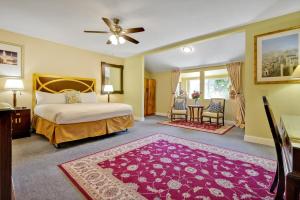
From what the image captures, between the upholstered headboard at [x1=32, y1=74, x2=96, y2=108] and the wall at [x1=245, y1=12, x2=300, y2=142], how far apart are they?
4799 millimetres

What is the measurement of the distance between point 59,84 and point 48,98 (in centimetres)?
70

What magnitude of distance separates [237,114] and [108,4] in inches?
193

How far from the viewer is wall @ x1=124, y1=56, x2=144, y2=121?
5918 millimetres

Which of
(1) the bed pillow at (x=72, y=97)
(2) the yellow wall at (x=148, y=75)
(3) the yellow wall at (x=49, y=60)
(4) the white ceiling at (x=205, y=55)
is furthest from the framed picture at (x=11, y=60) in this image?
(2) the yellow wall at (x=148, y=75)

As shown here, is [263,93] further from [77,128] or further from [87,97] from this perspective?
[87,97]

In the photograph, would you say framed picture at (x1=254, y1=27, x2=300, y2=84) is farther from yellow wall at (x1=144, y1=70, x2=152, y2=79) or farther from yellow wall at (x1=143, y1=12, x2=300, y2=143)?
yellow wall at (x1=144, y1=70, x2=152, y2=79)

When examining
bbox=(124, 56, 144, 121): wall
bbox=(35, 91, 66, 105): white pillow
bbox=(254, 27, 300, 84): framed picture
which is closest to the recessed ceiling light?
bbox=(124, 56, 144, 121): wall

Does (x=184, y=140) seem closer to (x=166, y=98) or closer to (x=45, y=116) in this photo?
→ (x=45, y=116)

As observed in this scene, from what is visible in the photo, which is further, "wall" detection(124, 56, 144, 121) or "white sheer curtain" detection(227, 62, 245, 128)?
"wall" detection(124, 56, 144, 121)

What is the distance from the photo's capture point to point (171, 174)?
198 centimetres

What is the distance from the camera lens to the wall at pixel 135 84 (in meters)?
5.92

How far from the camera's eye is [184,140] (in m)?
3.42

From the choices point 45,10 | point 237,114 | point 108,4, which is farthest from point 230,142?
point 45,10

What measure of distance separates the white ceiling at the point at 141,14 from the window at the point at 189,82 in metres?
2.84
